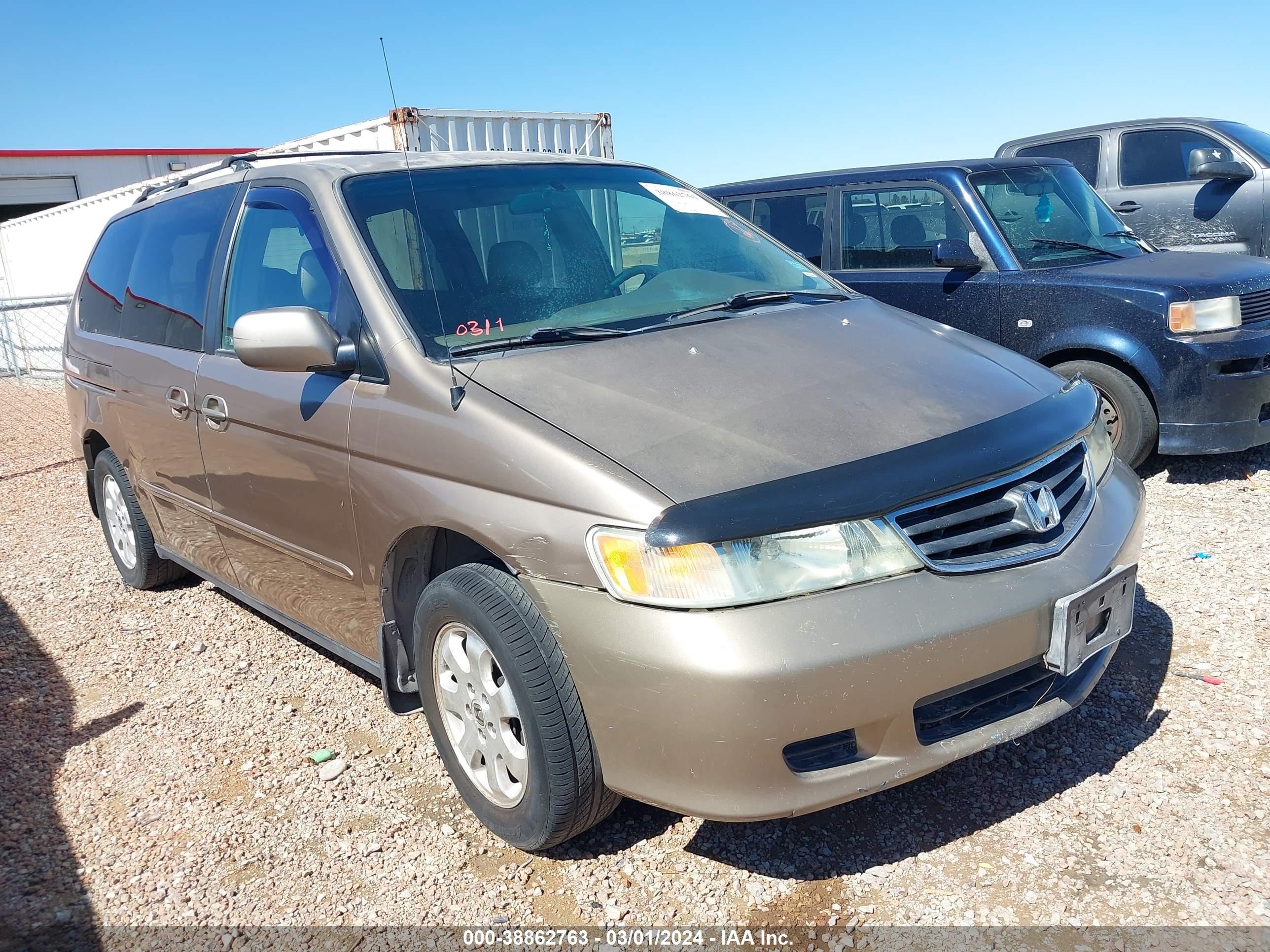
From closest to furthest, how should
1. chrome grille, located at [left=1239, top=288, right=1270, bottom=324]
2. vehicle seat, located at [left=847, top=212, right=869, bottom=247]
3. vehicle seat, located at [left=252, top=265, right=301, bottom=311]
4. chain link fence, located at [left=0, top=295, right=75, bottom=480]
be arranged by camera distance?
vehicle seat, located at [left=252, top=265, right=301, bottom=311], chrome grille, located at [left=1239, top=288, right=1270, bottom=324], vehicle seat, located at [left=847, top=212, right=869, bottom=247], chain link fence, located at [left=0, top=295, right=75, bottom=480]

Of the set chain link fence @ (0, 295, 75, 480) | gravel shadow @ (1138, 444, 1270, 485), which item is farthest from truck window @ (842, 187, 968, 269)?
chain link fence @ (0, 295, 75, 480)

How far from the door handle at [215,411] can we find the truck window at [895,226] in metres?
4.26

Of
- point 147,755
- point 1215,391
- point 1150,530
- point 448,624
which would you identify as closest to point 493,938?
point 448,624

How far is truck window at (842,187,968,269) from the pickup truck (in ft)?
10.3

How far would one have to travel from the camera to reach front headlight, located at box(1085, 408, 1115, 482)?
9.43 ft

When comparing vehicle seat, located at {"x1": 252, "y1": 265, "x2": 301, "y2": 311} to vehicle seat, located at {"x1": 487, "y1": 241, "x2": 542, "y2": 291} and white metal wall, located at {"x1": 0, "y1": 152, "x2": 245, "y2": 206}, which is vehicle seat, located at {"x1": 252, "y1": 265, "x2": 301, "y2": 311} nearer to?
vehicle seat, located at {"x1": 487, "y1": 241, "x2": 542, "y2": 291}

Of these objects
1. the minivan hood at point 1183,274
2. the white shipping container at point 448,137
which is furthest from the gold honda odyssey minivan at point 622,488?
the minivan hood at point 1183,274

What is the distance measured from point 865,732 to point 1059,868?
75 cm

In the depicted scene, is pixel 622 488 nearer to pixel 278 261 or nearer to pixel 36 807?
pixel 278 261

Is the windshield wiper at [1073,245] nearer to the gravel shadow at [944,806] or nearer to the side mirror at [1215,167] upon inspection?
Result: the side mirror at [1215,167]

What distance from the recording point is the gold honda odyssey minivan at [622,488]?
2180mm

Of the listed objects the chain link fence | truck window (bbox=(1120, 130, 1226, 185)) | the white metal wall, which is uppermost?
the white metal wall

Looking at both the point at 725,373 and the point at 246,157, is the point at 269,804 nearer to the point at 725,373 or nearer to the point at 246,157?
the point at 725,373

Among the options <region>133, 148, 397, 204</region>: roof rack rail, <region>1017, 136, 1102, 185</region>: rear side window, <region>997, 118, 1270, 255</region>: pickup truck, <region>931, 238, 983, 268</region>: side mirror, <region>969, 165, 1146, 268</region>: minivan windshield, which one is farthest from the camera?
<region>1017, 136, 1102, 185</region>: rear side window
